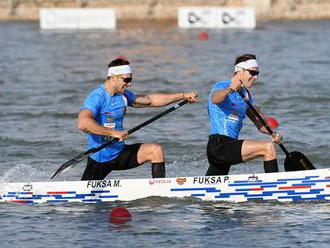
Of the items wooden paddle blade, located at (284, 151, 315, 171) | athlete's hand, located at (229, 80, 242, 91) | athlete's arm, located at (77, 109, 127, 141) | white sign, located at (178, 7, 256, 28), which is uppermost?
white sign, located at (178, 7, 256, 28)

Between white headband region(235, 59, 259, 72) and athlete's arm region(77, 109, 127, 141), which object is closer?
athlete's arm region(77, 109, 127, 141)

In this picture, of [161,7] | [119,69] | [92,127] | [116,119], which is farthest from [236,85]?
[161,7]

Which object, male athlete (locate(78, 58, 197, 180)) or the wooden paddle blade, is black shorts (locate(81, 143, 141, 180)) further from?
the wooden paddle blade

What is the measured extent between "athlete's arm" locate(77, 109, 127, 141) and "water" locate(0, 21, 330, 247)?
3.82ft

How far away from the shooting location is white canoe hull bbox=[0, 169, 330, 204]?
47.7ft

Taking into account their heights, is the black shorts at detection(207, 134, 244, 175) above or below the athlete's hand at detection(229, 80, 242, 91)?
below

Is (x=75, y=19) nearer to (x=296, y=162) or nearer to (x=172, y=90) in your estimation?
(x=172, y=90)

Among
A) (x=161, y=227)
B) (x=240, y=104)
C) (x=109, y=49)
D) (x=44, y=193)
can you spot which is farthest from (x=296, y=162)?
(x=109, y=49)

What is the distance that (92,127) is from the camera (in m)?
13.9

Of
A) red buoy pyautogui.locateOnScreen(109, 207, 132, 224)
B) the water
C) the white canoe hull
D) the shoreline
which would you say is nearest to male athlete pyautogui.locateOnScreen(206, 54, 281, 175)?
the white canoe hull

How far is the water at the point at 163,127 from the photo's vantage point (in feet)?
44.3

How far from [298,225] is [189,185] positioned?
5.95 feet

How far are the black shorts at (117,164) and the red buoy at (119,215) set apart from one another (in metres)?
0.59

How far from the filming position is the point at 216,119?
47.2 feet
